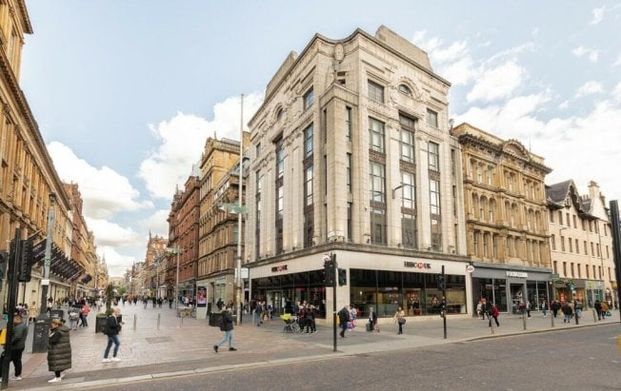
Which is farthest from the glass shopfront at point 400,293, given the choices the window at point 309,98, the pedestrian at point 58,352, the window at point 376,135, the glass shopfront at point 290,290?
the pedestrian at point 58,352

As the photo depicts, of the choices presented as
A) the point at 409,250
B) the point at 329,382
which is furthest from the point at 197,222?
the point at 329,382

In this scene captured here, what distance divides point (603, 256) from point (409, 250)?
39778mm

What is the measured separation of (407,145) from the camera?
3719 centimetres

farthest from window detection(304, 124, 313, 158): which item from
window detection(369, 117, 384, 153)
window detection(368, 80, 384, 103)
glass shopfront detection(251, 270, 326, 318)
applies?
glass shopfront detection(251, 270, 326, 318)

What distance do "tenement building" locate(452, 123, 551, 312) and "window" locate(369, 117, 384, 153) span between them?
10.6 metres

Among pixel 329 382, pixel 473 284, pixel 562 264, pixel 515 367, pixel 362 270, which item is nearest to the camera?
pixel 329 382

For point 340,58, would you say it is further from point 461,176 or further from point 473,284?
point 473,284

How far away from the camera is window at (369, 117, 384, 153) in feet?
113

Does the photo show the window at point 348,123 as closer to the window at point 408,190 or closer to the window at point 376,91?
the window at point 376,91

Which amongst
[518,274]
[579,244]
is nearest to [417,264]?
[518,274]

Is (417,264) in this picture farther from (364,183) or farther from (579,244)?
(579,244)

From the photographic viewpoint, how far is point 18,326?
11.5 meters

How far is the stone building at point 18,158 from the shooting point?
29484mm

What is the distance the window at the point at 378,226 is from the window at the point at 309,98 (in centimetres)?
1055
